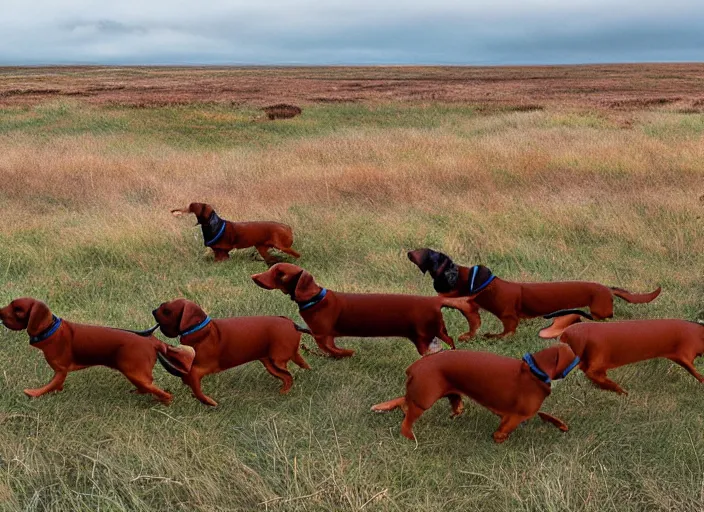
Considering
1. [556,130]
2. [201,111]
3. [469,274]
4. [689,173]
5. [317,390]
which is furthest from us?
[201,111]

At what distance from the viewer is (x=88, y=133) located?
17.1 meters

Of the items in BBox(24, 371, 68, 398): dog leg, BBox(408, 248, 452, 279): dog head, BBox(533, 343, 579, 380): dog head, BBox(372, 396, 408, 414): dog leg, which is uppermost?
BBox(408, 248, 452, 279): dog head

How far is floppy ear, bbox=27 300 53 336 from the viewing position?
11.5 feet

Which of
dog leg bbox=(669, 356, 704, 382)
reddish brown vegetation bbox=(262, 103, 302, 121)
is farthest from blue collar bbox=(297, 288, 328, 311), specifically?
reddish brown vegetation bbox=(262, 103, 302, 121)

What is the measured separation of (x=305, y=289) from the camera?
13.2 ft

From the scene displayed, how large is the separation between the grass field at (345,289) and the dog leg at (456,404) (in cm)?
5

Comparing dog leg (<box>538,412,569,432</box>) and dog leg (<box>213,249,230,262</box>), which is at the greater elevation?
dog leg (<box>538,412,569,432</box>)

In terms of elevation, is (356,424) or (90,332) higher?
(90,332)

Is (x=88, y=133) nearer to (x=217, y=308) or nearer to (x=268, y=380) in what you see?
(x=217, y=308)

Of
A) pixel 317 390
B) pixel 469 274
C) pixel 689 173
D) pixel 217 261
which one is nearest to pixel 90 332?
pixel 317 390

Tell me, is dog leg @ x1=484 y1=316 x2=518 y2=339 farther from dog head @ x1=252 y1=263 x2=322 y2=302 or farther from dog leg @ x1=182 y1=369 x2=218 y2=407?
dog leg @ x1=182 y1=369 x2=218 y2=407

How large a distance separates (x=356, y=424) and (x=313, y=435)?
26 cm

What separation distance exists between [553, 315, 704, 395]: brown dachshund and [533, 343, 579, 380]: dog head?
0.57 meters

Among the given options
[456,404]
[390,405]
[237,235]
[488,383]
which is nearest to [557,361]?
[488,383]
